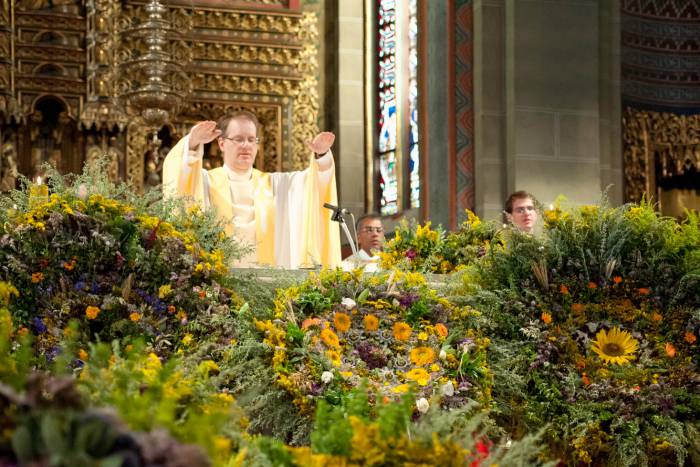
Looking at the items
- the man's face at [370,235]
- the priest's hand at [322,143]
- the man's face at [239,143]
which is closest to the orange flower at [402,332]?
the priest's hand at [322,143]

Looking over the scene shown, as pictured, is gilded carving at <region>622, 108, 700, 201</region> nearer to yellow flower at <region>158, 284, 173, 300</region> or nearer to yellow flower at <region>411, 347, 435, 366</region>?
yellow flower at <region>411, 347, 435, 366</region>

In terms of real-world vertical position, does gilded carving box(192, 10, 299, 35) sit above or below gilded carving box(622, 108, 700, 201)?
above

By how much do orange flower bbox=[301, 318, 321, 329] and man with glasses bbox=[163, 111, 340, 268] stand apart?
2988 mm

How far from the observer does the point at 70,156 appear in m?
13.0

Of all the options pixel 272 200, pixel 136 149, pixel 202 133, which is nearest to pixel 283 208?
pixel 272 200

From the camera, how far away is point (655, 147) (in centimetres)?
1290

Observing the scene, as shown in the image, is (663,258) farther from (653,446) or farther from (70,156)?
(70,156)

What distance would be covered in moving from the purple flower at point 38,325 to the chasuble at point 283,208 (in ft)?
11.0

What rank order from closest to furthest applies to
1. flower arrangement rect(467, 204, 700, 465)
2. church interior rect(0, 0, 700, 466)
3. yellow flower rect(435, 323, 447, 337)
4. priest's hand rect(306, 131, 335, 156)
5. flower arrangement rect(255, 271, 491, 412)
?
church interior rect(0, 0, 700, 466) → flower arrangement rect(255, 271, 491, 412) → flower arrangement rect(467, 204, 700, 465) → yellow flower rect(435, 323, 447, 337) → priest's hand rect(306, 131, 335, 156)

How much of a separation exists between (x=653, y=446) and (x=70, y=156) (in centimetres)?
898

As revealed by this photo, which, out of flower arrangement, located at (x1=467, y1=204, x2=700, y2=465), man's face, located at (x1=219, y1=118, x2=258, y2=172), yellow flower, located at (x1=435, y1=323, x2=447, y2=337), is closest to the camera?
flower arrangement, located at (x1=467, y1=204, x2=700, y2=465)

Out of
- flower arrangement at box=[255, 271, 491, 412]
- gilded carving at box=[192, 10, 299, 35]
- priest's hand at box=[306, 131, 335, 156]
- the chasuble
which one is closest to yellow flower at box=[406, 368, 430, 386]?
flower arrangement at box=[255, 271, 491, 412]

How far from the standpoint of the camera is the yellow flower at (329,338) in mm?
5066

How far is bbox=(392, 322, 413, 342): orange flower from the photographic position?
17.2ft
